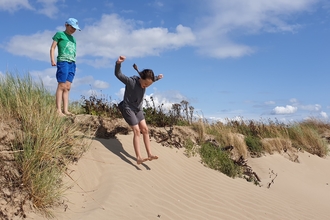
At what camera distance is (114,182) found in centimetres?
605

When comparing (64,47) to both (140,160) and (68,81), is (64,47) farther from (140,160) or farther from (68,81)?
(140,160)

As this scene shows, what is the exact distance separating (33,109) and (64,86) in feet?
5.25

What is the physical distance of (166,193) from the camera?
6.39 m

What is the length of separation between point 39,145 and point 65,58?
112 inches

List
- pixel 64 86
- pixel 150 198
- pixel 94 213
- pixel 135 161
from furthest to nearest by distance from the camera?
pixel 64 86 < pixel 135 161 < pixel 150 198 < pixel 94 213

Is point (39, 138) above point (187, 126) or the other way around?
the other way around

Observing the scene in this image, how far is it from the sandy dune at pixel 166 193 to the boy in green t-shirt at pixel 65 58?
4.56ft

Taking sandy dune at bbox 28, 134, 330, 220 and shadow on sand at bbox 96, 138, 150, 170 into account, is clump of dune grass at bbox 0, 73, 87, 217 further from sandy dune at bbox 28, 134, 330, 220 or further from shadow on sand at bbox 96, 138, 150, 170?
shadow on sand at bbox 96, 138, 150, 170

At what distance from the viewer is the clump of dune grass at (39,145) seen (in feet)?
16.2

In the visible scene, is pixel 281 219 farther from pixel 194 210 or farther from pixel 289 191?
pixel 289 191

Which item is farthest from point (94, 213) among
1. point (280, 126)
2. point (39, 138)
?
point (280, 126)

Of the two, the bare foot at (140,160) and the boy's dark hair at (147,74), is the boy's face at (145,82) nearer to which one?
the boy's dark hair at (147,74)

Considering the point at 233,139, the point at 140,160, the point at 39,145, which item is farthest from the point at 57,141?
the point at 233,139

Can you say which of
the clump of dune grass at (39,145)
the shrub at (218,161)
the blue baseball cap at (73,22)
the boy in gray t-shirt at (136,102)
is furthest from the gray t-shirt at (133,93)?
the shrub at (218,161)
